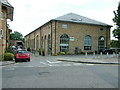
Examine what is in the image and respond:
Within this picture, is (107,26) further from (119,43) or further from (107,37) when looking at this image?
(119,43)

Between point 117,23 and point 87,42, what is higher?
point 117,23

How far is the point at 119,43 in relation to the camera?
26078 millimetres

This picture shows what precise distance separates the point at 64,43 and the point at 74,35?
3141 mm

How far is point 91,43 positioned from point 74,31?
5.45 meters

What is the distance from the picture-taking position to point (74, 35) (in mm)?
31469

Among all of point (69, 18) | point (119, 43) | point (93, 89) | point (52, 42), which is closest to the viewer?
point (93, 89)

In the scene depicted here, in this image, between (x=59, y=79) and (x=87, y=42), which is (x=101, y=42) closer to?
(x=87, y=42)

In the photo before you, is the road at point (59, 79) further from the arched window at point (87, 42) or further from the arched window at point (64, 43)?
the arched window at point (87, 42)

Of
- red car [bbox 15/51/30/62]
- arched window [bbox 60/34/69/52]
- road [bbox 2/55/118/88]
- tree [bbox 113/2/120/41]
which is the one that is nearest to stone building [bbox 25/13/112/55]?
arched window [bbox 60/34/69/52]

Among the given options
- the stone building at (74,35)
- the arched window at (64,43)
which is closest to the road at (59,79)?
the stone building at (74,35)

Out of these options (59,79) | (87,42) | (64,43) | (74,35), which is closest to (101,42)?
(87,42)

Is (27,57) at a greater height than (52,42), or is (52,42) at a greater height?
(52,42)

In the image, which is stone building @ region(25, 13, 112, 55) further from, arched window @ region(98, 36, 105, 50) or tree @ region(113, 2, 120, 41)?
tree @ region(113, 2, 120, 41)

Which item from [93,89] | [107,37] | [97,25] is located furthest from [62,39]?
[93,89]
